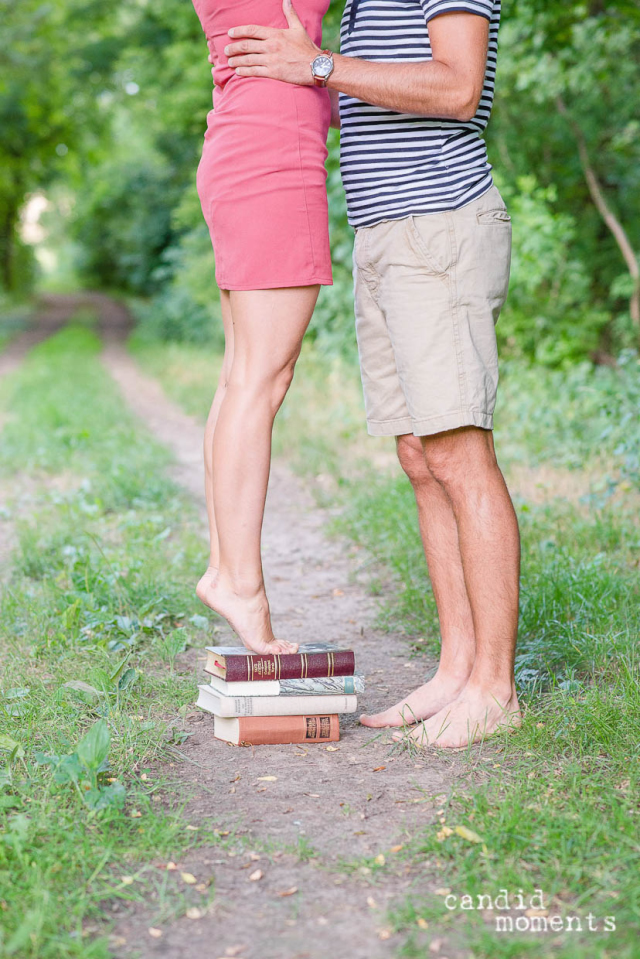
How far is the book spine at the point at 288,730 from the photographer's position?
2.46 m

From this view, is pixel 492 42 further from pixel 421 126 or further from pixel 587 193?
pixel 587 193

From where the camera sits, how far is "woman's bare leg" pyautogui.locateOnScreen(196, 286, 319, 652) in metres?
2.46

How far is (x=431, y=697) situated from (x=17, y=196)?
34.3 meters

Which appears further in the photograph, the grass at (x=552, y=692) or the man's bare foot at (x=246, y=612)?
the man's bare foot at (x=246, y=612)

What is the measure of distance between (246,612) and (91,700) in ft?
1.74

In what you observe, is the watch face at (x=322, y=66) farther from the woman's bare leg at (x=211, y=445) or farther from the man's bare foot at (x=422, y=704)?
the man's bare foot at (x=422, y=704)

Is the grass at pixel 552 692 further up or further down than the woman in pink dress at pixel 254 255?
further down

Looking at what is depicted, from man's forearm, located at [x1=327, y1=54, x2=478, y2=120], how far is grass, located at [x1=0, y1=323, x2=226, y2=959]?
1682mm

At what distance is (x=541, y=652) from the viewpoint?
2.96 m

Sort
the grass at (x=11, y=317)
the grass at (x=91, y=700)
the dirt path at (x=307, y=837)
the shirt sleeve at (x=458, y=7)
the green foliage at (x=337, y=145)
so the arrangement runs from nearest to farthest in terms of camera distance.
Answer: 1. the dirt path at (x=307, y=837)
2. the grass at (x=91, y=700)
3. the shirt sleeve at (x=458, y=7)
4. the green foliage at (x=337, y=145)
5. the grass at (x=11, y=317)

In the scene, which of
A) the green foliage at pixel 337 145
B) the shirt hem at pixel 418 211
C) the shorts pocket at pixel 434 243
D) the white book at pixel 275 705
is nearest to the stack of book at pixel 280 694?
the white book at pixel 275 705

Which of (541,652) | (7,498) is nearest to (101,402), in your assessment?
(7,498)

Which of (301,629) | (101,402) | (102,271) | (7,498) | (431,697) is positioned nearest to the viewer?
(431,697)

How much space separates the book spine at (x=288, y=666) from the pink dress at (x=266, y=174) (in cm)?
97
